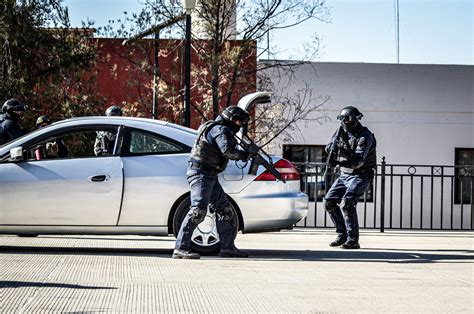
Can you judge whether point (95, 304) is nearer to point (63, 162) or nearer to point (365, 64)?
point (63, 162)

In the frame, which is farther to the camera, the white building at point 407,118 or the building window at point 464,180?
the building window at point 464,180

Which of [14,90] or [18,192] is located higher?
[14,90]

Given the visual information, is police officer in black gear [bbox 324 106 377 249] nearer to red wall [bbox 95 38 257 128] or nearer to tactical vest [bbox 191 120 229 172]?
tactical vest [bbox 191 120 229 172]

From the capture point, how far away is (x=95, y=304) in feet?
23.5

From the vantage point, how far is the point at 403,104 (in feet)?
82.4

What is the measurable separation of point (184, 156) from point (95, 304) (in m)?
4.29

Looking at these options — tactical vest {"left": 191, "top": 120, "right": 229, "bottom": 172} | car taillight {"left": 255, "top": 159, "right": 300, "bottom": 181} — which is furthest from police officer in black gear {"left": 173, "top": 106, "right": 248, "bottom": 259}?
car taillight {"left": 255, "top": 159, "right": 300, "bottom": 181}

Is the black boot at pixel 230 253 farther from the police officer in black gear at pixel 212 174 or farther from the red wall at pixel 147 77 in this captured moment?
the red wall at pixel 147 77

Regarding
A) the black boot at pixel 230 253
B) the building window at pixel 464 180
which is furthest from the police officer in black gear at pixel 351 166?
the building window at pixel 464 180

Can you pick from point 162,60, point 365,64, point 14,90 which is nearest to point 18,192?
point 14,90

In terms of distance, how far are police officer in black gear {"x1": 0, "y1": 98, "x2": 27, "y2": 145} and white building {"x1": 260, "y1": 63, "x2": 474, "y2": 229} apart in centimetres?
1150

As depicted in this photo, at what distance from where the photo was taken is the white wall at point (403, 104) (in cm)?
2473

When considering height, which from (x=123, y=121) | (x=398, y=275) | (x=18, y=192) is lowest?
(x=398, y=275)

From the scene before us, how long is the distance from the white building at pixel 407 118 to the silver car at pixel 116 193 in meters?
13.1
